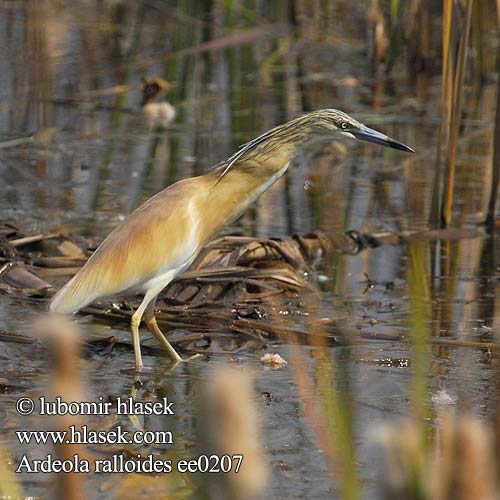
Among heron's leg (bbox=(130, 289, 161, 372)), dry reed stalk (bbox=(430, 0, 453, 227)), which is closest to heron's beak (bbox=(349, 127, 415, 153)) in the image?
heron's leg (bbox=(130, 289, 161, 372))

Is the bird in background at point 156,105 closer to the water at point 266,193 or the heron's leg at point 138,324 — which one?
the water at point 266,193

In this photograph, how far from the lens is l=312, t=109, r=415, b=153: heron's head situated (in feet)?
12.8

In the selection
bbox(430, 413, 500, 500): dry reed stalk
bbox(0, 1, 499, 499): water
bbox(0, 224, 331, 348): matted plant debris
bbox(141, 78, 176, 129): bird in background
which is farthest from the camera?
bbox(141, 78, 176, 129): bird in background

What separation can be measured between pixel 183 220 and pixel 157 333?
0.44 m

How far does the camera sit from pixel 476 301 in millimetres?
4871

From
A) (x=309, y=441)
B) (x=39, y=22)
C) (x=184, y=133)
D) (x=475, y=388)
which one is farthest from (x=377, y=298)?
(x=39, y=22)

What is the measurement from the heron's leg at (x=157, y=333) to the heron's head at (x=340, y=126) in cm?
88

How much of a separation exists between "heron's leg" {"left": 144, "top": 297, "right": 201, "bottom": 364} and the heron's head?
34.6 inches

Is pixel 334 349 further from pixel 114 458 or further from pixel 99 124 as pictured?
pixel 99 124

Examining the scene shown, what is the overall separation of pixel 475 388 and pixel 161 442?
1.15 meters

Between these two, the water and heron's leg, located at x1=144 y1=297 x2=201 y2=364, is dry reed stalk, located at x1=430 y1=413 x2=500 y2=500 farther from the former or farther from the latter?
heron's leg, located at x1=144 y1=297 x2=201 y2=364

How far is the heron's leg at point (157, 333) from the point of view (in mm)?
4023

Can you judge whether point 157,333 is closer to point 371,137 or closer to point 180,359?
point 180,359

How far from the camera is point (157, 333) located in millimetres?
4105
